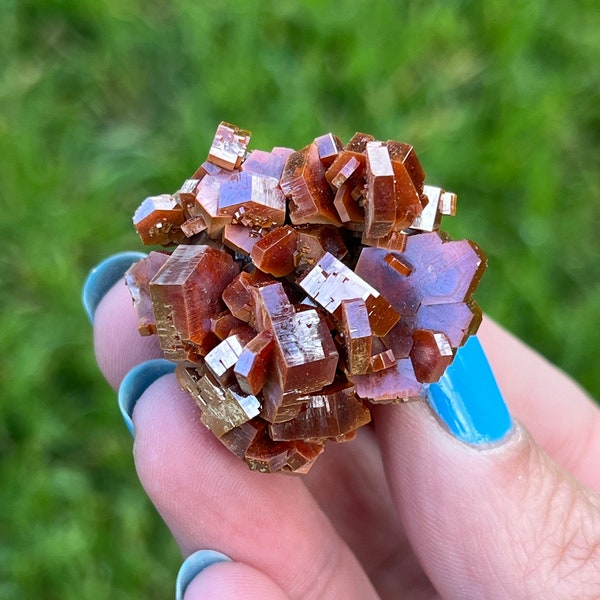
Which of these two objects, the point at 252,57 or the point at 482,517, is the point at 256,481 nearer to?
the point at 482,517

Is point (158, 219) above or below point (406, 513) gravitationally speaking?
above

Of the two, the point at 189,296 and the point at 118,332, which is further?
the point at 118,332

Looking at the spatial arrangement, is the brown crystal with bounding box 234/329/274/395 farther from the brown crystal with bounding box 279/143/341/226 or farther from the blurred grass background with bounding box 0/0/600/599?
the blurred grass background with bounding box 0/0/600/599

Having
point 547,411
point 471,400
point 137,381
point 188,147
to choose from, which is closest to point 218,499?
point 137,381

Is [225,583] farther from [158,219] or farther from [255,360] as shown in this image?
[158,219]

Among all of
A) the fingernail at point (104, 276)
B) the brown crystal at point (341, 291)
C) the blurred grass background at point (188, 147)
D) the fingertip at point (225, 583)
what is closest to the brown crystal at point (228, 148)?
the brown crystal at point (341, 291)
